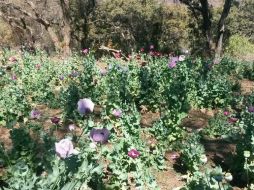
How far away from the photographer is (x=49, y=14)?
1039 inches

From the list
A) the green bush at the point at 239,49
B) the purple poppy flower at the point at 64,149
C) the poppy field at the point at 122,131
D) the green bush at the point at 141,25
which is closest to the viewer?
the purple poppy flower at the point at 64,149

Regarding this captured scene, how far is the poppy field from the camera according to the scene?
10.1 ft

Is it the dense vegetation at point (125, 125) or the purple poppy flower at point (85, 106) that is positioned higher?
the purple poppy flower at point (85, 106)

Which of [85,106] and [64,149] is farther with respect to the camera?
[85,106]

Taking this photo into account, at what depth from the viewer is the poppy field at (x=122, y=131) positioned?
307 centimetres

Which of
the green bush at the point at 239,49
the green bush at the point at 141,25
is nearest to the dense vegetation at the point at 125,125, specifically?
the green bush at the point at 239,49

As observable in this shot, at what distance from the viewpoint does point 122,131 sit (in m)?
5.05

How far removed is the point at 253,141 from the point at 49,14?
914 inches

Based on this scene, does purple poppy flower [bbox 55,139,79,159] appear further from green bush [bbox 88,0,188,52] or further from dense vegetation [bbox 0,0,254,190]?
green bush [bbox 88,0,188,52]

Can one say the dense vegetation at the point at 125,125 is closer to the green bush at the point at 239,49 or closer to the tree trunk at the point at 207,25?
the tree trunk at the point at 207,25

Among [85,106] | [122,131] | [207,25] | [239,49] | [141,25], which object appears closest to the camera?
[85,106]

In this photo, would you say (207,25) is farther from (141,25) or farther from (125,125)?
(141,25)

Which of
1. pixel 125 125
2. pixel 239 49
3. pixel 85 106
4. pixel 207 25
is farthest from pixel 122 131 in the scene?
pixel 239 49

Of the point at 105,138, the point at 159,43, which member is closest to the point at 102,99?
the point at 105,138
